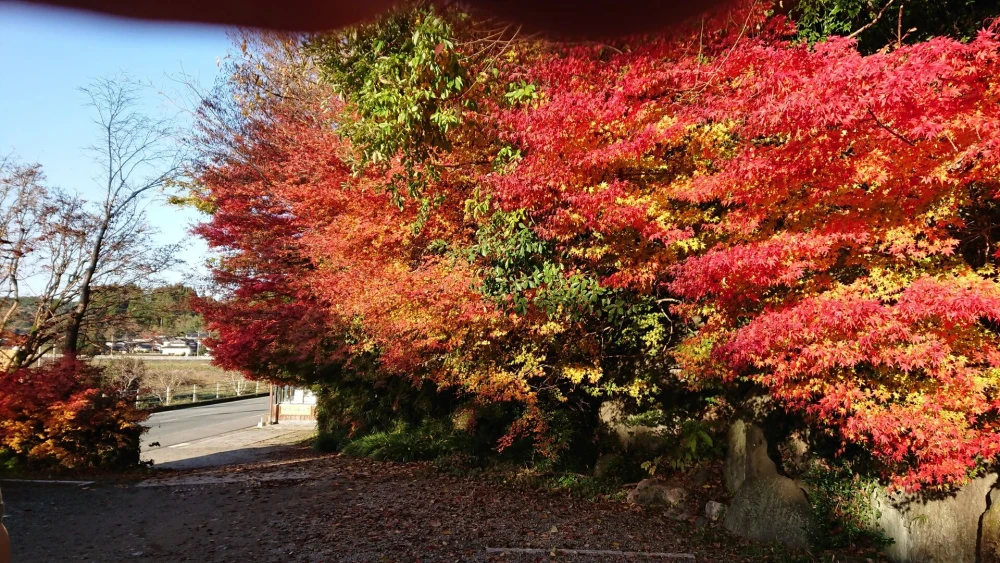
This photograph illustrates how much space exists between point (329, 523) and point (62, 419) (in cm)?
631

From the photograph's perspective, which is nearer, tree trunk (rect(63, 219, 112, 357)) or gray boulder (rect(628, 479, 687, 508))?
gray boulder (rect(628, 479, 687, 508))

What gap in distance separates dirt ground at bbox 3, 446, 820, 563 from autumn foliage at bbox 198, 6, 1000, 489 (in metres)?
1.78

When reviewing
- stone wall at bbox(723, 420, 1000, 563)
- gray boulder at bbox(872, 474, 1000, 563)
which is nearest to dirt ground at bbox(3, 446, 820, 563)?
stone wall at bbox(723, 420, 1000, 563)

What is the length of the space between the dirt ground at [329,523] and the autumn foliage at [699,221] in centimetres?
178

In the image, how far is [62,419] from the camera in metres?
11.3

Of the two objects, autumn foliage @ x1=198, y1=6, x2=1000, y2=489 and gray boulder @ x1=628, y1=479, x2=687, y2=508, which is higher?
autumn foliage @ x1=198, y1=6, x2=1000, y2=489

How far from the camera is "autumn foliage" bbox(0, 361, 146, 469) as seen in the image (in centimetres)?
1127

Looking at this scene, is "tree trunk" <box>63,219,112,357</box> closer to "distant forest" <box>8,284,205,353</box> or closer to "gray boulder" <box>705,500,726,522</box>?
"distant forest" <box>8,284,205,353</box>

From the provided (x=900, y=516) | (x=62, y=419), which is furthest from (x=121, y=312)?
(x=900, y=516)

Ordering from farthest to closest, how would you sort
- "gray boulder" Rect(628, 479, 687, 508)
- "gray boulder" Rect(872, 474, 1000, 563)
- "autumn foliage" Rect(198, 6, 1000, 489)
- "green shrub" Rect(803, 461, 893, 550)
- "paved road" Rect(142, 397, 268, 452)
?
"paved road" Rect(142, 397, 268, 452) < "gray boulder" Rect(628, 479, 687, 508) < "green shrub" Rect(803, 461, 893, 550) < "gray boulder" Rect(872, 474, 1000, 563) < "autumn foliage" Rect(198, 6, 1000, 489)

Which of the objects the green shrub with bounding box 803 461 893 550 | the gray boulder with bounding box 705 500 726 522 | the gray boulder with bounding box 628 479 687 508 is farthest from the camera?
the gray boulder with bounding box 628 479 687 508

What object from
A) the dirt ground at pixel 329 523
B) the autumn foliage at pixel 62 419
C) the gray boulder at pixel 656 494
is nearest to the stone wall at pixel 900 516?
the dirt ground at pixel 329 523

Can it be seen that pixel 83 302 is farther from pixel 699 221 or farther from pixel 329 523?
pixel 699 221

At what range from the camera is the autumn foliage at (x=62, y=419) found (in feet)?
37.0
